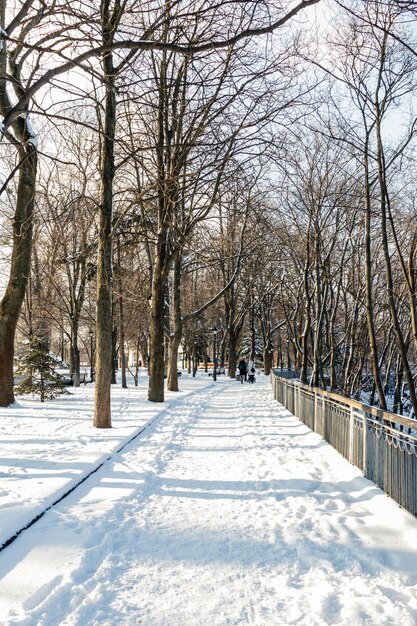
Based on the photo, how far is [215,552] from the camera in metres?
4.21

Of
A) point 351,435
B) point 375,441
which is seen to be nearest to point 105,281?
point 351,435

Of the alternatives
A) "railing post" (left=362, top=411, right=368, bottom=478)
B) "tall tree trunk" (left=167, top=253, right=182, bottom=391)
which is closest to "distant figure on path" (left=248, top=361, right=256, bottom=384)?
"tall tree trunk" (left=167, top=253, right=182, bottom=391)

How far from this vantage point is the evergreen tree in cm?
1546

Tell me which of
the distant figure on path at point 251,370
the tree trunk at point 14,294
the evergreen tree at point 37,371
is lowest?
the distant figure on path at point 251,370

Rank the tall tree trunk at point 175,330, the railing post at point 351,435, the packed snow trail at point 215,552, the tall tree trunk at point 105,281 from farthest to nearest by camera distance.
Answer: the tall tree trunk at point 175,330 → the tall tree trunk at point 105,281 → the railing post at point 351,435 → the packed snow trail at point 215,552

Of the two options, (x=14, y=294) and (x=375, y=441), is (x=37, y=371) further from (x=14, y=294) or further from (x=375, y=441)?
(x=375, y=441)

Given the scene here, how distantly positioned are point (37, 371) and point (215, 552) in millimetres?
12854

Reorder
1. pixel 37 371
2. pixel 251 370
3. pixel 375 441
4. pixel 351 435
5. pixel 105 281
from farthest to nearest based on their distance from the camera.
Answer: pixel 251 370, pixel 37 371, pixel 105 281, pixel 351 435, pixel 375 441

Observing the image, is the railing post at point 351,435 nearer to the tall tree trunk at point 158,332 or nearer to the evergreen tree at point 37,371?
the tall tree trunk at point 158,332

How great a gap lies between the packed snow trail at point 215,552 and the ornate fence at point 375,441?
212mm

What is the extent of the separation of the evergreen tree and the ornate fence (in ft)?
29.5

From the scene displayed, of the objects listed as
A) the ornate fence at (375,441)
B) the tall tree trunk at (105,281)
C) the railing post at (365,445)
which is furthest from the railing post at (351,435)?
the tall tree trunk at (105,281)

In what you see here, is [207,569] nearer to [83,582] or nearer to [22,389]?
[83,582]

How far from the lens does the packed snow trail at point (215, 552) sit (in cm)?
322
